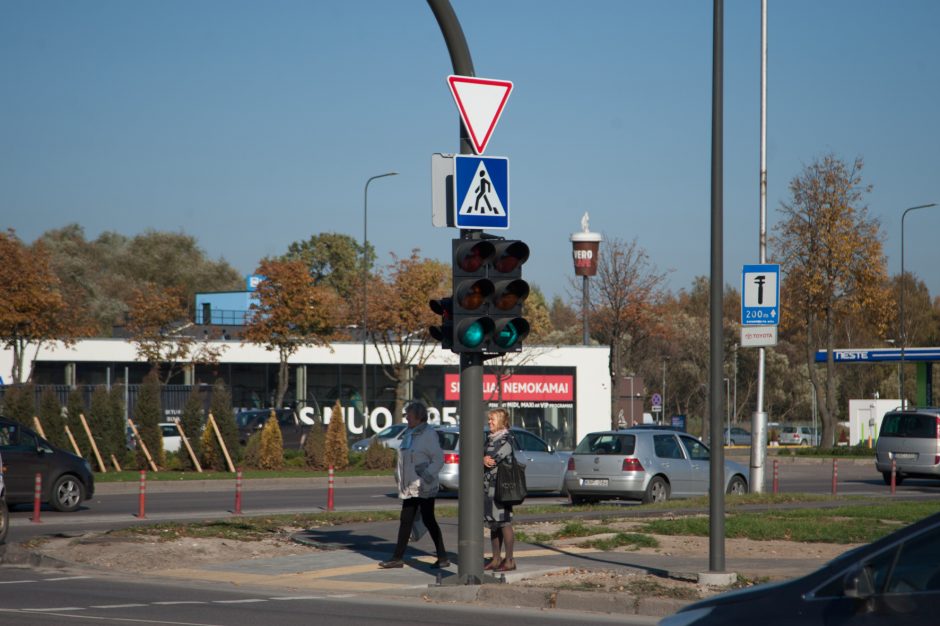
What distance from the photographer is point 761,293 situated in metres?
18.9

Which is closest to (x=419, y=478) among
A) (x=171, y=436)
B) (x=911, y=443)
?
(x=911, y=443)

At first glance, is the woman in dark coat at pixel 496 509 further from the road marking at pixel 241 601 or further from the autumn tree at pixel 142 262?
the autumn tree at pixel 142 262

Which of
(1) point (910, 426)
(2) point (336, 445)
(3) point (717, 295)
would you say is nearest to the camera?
(3) point (717, 295)

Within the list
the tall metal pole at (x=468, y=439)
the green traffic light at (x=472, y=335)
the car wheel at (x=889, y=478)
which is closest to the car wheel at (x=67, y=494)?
the tall metal pole at (x=468, y=439)

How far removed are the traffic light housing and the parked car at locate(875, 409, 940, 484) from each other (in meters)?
21.5

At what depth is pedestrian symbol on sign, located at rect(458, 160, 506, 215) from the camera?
11.7 metres

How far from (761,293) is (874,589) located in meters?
14.5

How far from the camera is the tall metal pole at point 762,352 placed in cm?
2312

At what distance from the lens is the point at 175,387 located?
1815 inches

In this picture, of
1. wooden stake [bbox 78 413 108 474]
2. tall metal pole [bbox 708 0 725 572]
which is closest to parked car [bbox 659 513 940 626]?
tall metal pole [bbox 708 0 725 572]

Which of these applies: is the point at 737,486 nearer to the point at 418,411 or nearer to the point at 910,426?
the point at 910,426

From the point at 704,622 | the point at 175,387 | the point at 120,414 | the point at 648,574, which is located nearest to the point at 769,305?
the point at 648,574

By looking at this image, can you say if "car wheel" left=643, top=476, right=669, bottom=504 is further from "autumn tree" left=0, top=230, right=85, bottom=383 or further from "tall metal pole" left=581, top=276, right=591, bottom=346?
"tall metal pole" left=581, top=276, right=591, bottom=346

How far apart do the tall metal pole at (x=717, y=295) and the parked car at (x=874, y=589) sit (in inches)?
247
